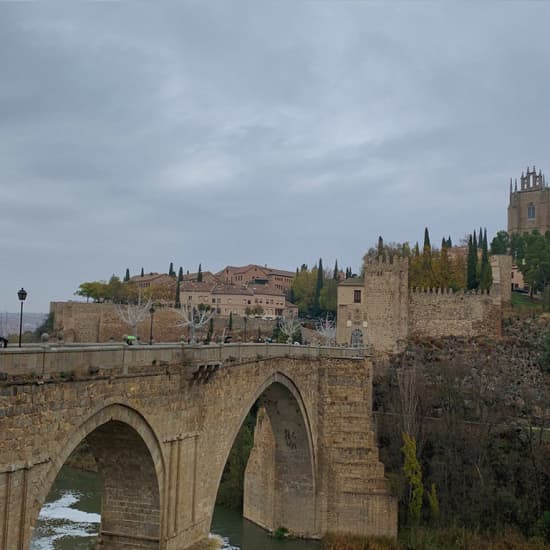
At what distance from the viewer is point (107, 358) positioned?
428 inches

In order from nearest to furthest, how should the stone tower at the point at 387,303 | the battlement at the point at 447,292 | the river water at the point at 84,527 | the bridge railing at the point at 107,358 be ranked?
the bridge railing at the point at 107,358
the river water at the point at 84,527
the stone tower at the point at 387,303
the battlement at the point at 447,292

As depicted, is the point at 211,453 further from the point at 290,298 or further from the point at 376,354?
the point at 290,298

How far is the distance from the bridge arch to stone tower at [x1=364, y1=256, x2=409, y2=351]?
666 inches

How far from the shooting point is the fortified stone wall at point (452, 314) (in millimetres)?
41438

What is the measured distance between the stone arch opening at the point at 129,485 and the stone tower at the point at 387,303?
98.2 feet

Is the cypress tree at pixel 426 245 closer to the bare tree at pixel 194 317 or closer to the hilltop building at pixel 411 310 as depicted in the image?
the hilltop building at pixel 411 310

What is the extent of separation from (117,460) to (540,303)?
4097 cm

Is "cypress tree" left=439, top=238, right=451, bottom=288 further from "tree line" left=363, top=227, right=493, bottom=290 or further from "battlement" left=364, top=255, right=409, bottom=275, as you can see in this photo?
"battlement" left=364, top=255, right=409, bottom=275

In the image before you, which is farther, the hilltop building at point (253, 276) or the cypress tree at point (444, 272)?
the hilltop building at point (253, 276)

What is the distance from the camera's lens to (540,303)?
46.7m

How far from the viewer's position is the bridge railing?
8.82m

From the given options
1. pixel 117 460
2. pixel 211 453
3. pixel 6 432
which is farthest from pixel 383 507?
pixel 6 432

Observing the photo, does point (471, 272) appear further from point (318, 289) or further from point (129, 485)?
point (129, 485)

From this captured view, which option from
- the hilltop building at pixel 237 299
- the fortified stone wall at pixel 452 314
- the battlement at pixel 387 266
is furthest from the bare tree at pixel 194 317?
the fortified stone wall at pixel 452 314
